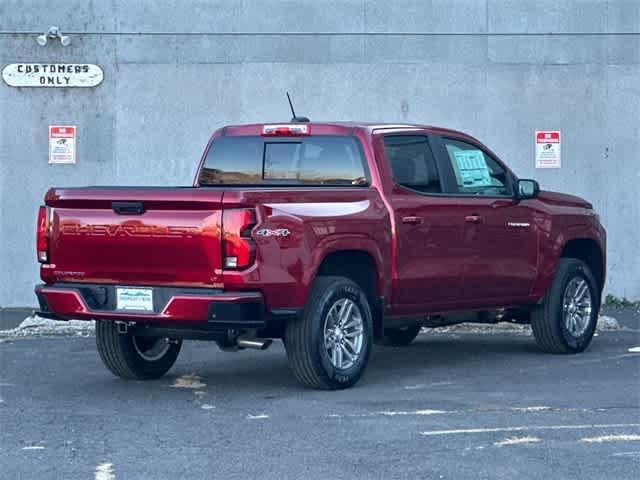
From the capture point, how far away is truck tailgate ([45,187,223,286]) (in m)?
9.35

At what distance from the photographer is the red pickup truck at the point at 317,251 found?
9414 mm

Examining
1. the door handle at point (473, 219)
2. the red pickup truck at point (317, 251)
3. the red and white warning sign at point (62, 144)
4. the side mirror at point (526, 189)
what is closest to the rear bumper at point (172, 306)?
the red pickup truck at point (317, 251)

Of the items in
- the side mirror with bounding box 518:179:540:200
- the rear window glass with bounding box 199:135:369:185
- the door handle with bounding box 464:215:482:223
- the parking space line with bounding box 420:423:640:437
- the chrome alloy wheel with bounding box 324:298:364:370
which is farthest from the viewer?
the side mirror with bounding box 518:179:540:200

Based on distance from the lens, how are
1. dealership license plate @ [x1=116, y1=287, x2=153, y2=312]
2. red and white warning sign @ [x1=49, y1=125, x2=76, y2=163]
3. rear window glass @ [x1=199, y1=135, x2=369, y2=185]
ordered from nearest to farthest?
dealership license plate @ [x1=116, y1=287, x2=153, y2=312] < rear window glass @ [x1=199, y1=135, x2=369, y2=185] < red and white warning sign @ [x1=49, y1=125, x2=76, y2=163]

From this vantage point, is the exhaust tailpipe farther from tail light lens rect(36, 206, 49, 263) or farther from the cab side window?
the cab side window

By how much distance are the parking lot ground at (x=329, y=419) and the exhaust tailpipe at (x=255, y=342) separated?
33cm

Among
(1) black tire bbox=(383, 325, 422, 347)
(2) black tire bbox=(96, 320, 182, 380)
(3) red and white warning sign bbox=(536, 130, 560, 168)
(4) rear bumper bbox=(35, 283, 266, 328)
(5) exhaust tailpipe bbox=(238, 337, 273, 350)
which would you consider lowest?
(1) black tire bbox=(383, 325, 422, 347)

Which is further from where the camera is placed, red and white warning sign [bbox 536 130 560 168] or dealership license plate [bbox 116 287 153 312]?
red and white warning sign [bbox 536 130 560 168]

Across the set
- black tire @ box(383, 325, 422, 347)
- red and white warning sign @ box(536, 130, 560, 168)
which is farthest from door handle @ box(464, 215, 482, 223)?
red and white warning sign @ box(536, 130, 560, 168)

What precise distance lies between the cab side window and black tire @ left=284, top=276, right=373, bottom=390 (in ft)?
5.83

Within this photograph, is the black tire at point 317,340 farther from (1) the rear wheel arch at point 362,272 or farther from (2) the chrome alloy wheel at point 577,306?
(2) the chrome alloy wheel at point 577,306

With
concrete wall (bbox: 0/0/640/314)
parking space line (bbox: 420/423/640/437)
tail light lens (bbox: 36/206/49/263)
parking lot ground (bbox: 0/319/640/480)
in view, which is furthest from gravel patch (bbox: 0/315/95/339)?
parking space line (bbox: 420/423/640/437)

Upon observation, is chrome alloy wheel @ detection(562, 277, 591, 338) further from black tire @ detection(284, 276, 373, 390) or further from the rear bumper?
the rear bumper

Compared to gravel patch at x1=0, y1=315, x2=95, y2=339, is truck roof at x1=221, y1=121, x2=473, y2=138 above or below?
above
